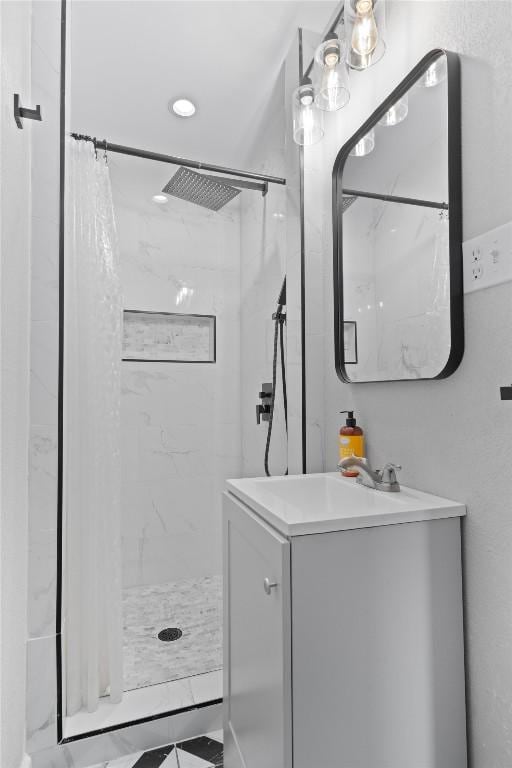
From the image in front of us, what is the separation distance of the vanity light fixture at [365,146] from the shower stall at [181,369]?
2.02 ft

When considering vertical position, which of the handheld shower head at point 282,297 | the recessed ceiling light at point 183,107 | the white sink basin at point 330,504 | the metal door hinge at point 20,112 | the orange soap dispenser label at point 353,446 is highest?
the recessed ceiling light at point 183,107

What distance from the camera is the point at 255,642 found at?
944mm

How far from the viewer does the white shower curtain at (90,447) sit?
139cm

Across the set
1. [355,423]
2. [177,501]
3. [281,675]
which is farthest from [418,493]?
[177,501]

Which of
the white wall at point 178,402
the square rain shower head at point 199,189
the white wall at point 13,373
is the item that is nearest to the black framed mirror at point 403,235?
the square rain shower head at point 199,189

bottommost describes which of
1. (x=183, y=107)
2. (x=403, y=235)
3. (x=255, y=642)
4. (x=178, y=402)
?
(x=255, y=642)

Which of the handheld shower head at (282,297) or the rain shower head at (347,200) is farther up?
the rain shower head at (347,200)

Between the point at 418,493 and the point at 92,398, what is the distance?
1092 mm

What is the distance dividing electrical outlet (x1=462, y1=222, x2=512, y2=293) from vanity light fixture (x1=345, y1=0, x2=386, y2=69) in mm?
647

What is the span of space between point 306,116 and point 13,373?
123 cm

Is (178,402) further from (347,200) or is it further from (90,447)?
(347,200)

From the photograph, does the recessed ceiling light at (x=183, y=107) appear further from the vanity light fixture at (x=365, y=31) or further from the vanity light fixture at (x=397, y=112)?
the vanity light fixture at (x=397, y=112)

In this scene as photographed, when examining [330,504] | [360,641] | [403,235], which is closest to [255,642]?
[360,641]

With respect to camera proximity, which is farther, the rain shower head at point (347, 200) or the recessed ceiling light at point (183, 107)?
the recessed ceiling light at point (183, 107)
